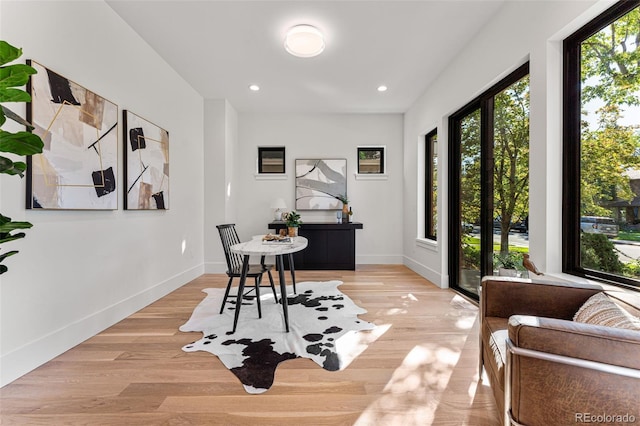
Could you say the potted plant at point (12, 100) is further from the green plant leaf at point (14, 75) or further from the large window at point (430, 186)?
the large window at point (430, 186)

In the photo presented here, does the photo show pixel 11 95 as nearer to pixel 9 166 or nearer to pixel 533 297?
pixel 9 166

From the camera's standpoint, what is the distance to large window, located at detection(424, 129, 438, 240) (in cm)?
445

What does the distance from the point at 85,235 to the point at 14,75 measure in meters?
1.54

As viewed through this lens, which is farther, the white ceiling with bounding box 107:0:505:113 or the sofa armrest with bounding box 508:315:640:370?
the white ceiling with bounding box 107:0:505:113

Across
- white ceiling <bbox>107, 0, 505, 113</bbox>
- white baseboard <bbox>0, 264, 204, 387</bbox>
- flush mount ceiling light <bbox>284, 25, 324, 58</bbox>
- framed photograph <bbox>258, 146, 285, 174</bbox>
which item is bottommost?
white baseboard <bbox>0, 264, 204, 387</bbox>

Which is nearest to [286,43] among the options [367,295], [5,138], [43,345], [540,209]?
[5,138]

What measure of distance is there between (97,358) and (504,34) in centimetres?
402

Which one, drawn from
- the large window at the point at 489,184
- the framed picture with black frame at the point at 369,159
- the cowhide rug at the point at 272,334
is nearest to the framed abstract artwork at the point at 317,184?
the framed picture with black frame at the point at 369,159

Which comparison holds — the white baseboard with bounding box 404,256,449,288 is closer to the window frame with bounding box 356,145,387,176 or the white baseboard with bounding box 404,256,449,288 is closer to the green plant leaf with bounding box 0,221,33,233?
the window frame with bounding box 356,145,387,176

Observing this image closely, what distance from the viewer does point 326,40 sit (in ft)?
9.82

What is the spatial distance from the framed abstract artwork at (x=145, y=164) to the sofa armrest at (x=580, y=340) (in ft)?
10.2

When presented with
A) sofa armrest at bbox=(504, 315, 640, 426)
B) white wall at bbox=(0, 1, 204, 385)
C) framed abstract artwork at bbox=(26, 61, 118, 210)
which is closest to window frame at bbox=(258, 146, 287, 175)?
white wall at bbox=(0, 1, 204, 385)

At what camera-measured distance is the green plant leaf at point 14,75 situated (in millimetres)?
1080

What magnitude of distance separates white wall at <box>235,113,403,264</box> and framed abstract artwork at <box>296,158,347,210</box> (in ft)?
0.39
